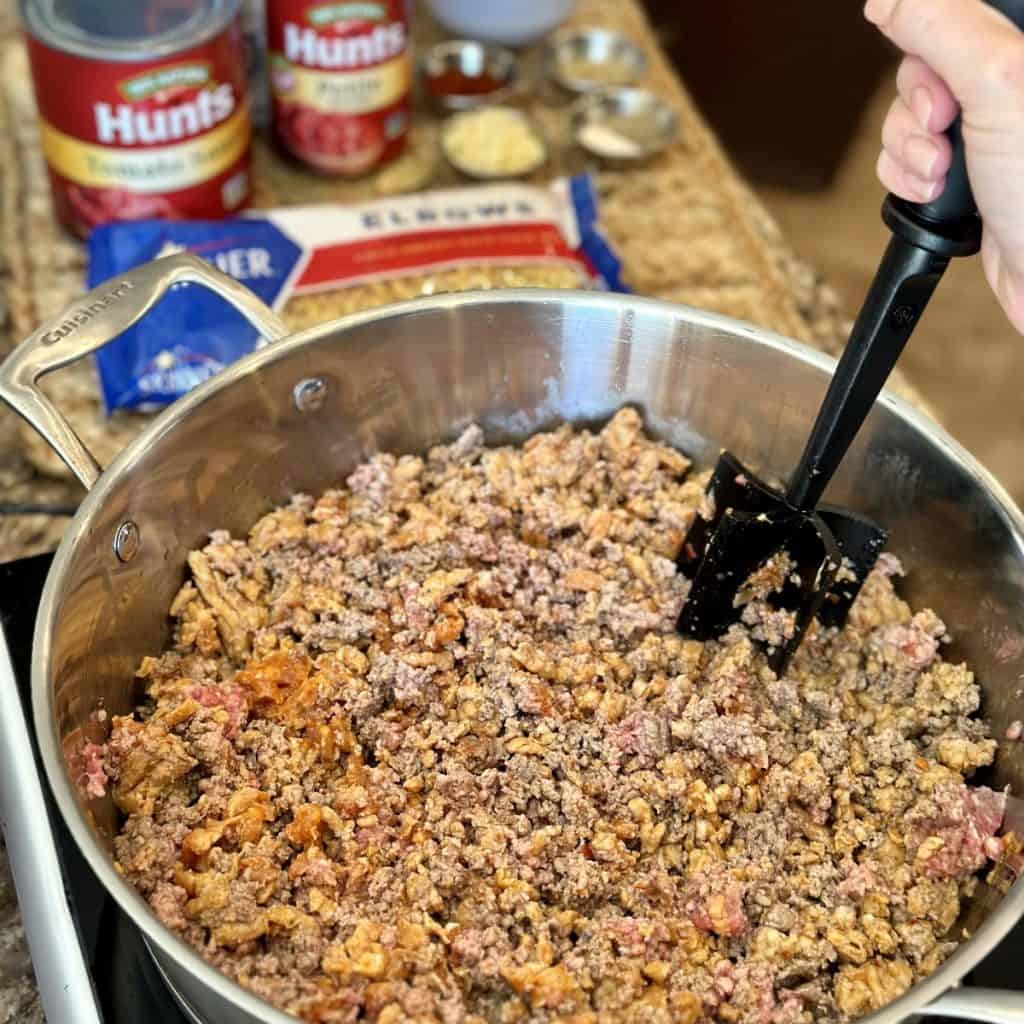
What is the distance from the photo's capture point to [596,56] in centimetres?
184

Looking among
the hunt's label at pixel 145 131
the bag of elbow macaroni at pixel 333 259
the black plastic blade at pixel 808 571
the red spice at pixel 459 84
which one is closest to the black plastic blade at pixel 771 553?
the black plastic blade at pixel 808 571

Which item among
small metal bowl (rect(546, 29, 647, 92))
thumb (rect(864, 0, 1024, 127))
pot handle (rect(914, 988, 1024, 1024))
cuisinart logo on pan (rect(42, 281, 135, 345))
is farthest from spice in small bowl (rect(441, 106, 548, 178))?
pot handle (rect(914, 988, 1024, 1024))

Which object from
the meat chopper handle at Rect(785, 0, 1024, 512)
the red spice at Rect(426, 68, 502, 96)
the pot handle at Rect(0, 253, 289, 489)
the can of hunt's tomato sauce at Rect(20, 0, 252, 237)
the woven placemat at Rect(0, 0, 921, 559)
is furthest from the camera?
the red spice at Rect(426, 68, 502, 96)

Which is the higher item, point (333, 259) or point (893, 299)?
point (893, 299)

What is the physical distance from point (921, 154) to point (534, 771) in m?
0.50

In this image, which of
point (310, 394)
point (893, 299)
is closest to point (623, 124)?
point (310, 394)

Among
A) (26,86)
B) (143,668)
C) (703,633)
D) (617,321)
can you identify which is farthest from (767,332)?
(26,86)

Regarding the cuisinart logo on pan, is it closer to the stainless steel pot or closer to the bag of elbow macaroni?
the stainless steel pot

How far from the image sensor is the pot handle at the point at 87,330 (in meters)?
0.91

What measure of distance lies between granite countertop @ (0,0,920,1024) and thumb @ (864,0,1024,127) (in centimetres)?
76

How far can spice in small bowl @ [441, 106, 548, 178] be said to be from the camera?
1619mm

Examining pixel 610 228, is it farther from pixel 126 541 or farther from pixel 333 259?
pixel 126 541

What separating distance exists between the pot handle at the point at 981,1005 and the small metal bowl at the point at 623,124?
1255 mm

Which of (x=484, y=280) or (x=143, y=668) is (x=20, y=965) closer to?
(x=143, y=668)
